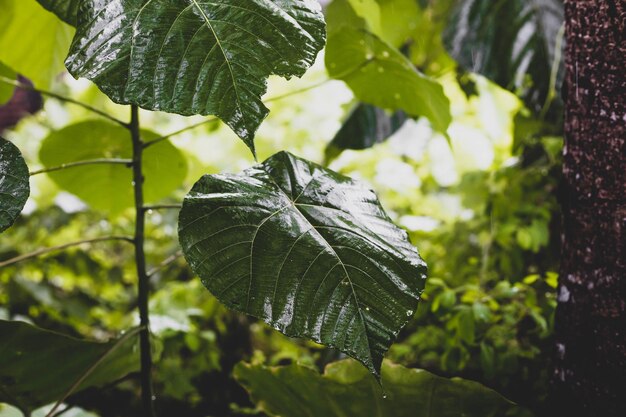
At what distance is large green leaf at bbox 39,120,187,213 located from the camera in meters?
1.00

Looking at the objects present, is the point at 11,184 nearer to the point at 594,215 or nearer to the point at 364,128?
the point at 594,215

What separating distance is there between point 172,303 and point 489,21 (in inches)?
46.3

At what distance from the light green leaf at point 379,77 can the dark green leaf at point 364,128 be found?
36 centimetres

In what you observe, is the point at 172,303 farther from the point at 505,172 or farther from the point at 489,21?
the point at 489,21

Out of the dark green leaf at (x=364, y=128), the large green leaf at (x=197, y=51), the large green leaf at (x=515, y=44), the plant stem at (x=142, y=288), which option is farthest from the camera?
the dark green leaf at (x=364, y=128)

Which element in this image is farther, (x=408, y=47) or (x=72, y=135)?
(x=408, y=47)

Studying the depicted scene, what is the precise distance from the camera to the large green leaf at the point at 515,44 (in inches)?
48.3

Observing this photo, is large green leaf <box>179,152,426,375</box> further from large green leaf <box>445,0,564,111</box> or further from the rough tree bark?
large green leaf <box>445,0,564,111</box>

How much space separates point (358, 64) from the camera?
38.4 inches

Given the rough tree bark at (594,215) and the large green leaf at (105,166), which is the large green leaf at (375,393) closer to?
the rough tree bark at (594,215)

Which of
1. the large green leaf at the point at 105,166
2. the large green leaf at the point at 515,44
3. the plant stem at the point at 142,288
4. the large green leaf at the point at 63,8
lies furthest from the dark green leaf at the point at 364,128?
the large green leaf at the point at 63,8

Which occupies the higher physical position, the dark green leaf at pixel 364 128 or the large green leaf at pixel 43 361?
the dark green leaf at pixel 364 128

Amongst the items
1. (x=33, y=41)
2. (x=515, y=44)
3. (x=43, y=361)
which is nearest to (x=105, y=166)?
(x=33, y=41)

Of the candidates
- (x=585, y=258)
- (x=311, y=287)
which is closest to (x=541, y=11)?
(x=585, y=258)
